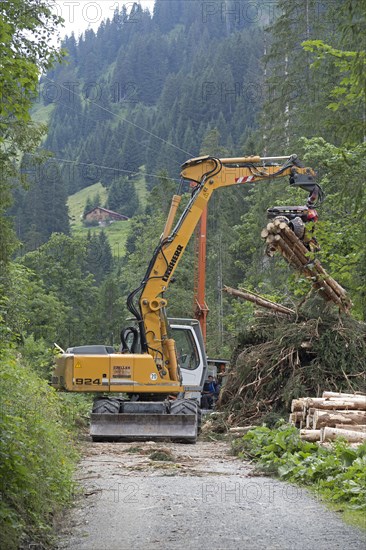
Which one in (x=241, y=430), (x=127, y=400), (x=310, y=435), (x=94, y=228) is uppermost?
(x=94, y=228)

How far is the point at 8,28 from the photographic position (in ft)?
29.5

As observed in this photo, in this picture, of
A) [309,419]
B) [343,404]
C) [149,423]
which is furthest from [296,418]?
Result: [149,423]

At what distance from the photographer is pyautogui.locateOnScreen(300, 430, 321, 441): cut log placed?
45.4 ft

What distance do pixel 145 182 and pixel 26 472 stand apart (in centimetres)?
13457

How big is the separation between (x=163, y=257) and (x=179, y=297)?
2940cm

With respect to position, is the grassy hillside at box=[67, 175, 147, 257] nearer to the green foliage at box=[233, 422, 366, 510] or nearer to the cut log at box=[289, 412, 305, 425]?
the cut log at box=[289, 412, 305, 425]

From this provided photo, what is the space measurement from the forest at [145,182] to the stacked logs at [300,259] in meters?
0.34

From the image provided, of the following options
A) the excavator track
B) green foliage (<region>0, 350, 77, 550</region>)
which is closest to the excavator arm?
the excavator track

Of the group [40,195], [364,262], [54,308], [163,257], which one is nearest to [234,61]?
[40,195]

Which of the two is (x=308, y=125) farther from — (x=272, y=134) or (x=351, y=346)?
(x=351, y=346)

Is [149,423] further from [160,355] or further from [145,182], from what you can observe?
[145,182]

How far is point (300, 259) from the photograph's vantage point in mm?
19562

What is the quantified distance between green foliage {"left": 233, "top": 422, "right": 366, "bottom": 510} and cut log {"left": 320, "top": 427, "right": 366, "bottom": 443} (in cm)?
36

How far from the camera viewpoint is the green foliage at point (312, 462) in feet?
33.5
